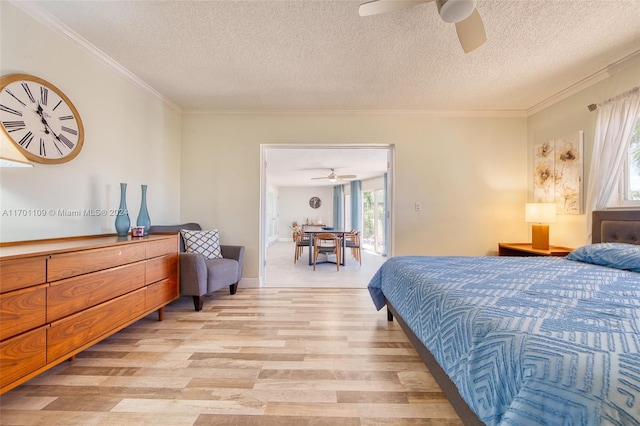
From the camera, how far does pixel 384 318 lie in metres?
2.58

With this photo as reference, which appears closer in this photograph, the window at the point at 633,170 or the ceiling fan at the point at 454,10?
the ceiling fan at the point at 454,10

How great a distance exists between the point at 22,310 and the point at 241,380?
1.19 m

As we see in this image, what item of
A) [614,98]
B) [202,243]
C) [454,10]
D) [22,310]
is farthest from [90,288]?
[614,98]

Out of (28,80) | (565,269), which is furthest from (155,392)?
(565,269)

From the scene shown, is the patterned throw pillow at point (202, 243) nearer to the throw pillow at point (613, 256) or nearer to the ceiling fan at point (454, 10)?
the ceiling fan at point (454, 10)

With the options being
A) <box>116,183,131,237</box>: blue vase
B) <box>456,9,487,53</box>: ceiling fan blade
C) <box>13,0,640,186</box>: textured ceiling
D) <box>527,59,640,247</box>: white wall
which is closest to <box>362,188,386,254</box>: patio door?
<box>527,59,640,247</box>: white wall

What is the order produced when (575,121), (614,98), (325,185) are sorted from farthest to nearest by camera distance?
(325,185) → (575,121) → (614,98)

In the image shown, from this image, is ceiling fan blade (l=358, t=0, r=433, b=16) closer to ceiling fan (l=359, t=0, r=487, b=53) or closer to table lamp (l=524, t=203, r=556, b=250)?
ceiling fan (l=359, t=0, r=487, b=53)

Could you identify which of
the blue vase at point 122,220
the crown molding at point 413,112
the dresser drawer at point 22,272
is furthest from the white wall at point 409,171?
the dresser drawer at point 22,272

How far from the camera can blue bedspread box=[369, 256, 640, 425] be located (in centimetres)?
67

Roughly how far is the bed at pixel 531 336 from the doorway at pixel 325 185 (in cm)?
207

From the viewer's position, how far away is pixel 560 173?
3076mm

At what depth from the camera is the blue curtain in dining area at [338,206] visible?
957cm

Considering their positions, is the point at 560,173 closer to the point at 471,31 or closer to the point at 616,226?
the point at 616,226
